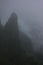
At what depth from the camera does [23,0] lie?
5.28 feet

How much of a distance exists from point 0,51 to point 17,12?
1.94 feet

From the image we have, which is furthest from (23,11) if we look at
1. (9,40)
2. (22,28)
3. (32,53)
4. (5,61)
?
(5,61)

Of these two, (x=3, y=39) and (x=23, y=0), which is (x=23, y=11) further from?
(x=3, y=39)

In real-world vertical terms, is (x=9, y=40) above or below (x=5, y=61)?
above

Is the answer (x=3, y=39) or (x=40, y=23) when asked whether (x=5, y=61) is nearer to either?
(x=3, y=39)

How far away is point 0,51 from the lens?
5.16 ft

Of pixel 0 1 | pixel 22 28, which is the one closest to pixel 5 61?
pixel 22 28

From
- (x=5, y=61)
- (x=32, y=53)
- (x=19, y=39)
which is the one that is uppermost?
(x=19, y=39)

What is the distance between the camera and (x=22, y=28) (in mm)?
1588

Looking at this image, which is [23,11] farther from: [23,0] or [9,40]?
[9,40]

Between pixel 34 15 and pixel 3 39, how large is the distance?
55cm

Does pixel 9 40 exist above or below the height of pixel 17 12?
below

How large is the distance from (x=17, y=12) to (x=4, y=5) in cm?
21

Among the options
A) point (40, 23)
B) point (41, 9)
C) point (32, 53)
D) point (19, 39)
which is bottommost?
point (32, 53)
